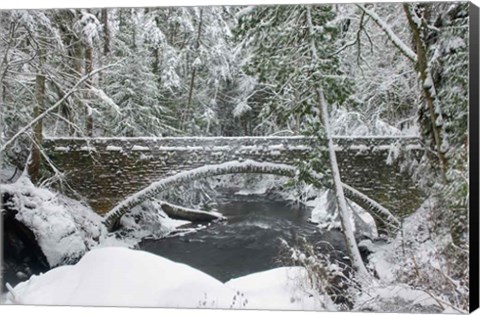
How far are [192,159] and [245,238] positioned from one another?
71cm

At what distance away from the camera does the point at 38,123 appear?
19.6 feet

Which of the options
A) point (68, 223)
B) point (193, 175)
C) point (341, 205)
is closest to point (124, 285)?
point (68, 223)

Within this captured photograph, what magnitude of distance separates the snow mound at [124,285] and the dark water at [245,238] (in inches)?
4.1

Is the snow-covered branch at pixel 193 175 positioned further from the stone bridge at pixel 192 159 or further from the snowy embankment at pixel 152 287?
the snowy embankment at pixel 152 287

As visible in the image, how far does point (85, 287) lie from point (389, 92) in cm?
273

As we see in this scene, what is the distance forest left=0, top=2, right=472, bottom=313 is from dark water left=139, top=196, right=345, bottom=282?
0.01 m

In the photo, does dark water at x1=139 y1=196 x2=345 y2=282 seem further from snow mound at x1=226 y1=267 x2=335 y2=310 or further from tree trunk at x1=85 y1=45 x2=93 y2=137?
tree trunk at x1=85 y1=45 x2=93 y2=137

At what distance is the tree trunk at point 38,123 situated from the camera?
5949 millimetres

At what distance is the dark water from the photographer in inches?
219

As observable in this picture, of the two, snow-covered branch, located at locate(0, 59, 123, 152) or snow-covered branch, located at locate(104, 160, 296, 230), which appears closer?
snow-covered branch, located at locate(104, 160, 296, 230)

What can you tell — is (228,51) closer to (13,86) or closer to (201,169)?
(201,169)

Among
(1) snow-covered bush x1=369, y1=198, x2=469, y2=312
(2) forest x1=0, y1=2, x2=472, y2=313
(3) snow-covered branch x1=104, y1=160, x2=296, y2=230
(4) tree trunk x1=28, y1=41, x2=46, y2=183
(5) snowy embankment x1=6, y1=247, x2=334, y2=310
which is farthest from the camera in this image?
(4) tree trunk x1=28, y1=41, x2=46, y2=183

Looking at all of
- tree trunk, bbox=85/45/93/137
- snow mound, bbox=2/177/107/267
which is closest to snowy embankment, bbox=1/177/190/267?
snow mound, bbox=2/177/107/267

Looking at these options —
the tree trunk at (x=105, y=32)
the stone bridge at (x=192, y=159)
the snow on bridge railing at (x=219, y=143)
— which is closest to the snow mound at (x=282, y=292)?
the stone bridge at (x=192, y=159)
